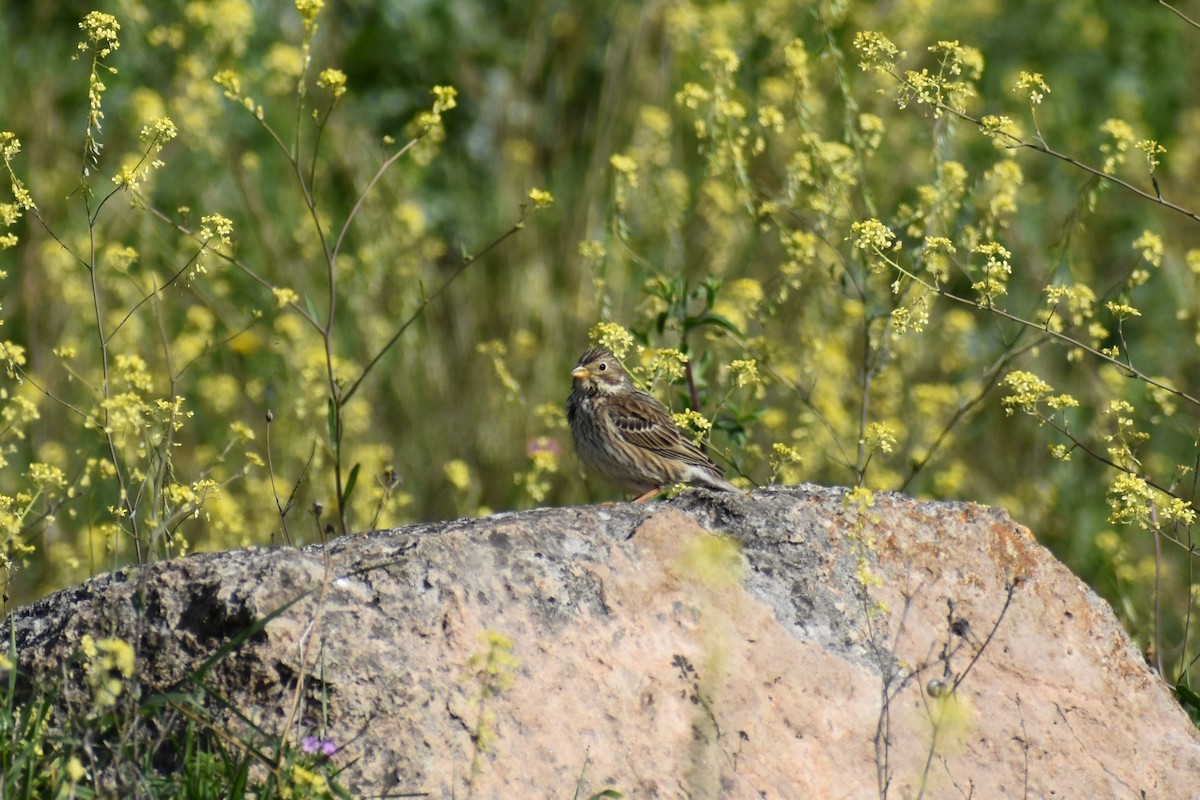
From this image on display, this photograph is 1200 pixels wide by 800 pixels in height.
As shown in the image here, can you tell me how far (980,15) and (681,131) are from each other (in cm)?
330

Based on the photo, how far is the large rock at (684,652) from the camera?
376cm

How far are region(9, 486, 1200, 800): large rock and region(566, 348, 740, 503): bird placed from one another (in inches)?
85.3

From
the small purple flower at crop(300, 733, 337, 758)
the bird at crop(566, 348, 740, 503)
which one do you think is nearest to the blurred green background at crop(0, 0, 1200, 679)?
the bird at crop(566, 348, 740, 503)

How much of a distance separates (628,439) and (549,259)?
2.50m

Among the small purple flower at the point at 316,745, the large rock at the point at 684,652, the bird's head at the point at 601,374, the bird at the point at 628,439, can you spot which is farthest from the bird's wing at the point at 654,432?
the small purple flower at the point at 316,745

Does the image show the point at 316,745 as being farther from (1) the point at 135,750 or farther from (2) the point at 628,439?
(2) the point at 628,439

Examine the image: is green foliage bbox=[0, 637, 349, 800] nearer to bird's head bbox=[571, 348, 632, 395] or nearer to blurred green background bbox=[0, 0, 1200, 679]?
blurred green background bbox=[0, 0, 1200, 679]

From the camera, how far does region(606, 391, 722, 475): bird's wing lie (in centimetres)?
678

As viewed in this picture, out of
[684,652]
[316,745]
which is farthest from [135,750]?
[684,652]

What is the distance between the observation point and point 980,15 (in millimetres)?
11734

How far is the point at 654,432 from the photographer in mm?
6848

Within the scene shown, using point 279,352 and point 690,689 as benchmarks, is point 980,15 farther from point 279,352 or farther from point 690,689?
point 690,689

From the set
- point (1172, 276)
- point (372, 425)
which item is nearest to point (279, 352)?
point (372, 425)

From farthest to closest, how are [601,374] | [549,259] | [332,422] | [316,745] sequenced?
1. [549,259]
2. [601,374]
3. [332,422]
4. [316,745]
